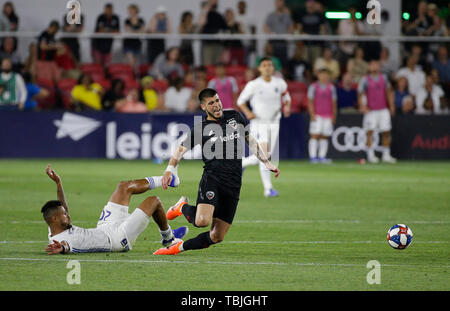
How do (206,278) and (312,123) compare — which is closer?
(206,278)

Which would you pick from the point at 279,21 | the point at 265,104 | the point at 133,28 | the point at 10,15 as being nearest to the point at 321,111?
the point at 279,21

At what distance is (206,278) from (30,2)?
17128 mm

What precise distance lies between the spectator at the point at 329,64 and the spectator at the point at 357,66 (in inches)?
14.1

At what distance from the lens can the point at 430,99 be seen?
2497 centimetres

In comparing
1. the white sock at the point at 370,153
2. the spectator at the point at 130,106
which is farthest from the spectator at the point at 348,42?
the spectator at the point at 130,106

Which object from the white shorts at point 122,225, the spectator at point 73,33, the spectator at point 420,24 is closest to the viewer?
the white shorts at point 122,225

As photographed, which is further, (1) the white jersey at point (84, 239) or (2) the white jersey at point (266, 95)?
(2) the white jersey at point (266, 95)

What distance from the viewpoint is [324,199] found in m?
15.7

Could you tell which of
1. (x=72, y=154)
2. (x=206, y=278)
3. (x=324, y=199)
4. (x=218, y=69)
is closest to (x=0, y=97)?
(x=72, y=154)

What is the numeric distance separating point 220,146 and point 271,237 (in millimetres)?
1954

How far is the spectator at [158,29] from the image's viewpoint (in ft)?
78.7

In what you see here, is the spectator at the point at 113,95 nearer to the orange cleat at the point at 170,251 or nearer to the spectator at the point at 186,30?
the spectator at the point at 186,30

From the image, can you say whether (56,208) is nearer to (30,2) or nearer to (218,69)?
(218,69)

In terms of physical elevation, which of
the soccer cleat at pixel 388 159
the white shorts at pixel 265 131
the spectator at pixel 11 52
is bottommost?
the soccer cleat at pixel 388 159
